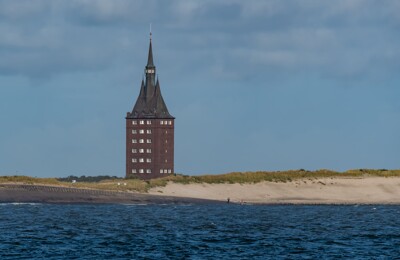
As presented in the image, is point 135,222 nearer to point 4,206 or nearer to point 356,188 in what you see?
point 4,206

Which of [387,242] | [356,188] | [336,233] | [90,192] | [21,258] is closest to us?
[21,258]

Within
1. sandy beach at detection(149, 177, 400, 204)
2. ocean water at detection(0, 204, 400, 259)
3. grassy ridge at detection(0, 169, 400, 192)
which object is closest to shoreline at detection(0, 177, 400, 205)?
→ sandy beach at detection(149, 177, 400, 204)

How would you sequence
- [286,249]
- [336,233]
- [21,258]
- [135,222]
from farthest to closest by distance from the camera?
1. [135,222]
2. [336,233]
3. [286,249]
4. [21,258]

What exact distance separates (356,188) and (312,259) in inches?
3093

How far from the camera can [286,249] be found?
6525cm

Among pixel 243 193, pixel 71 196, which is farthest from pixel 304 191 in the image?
pixel 71 196

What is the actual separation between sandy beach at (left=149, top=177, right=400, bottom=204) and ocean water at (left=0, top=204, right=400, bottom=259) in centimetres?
1251

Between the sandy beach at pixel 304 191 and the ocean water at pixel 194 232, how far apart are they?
1251 cm

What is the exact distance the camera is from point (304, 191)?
441 ft

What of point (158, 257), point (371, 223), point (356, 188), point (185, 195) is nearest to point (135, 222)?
point (371, 223)

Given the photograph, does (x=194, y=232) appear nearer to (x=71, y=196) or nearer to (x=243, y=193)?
(x=71, y=196)

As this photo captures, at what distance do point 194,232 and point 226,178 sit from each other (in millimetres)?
58359

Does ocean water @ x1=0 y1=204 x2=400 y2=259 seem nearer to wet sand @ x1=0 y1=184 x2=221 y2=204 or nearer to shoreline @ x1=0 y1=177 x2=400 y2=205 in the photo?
wet sand @ x1=0 y1=184 x2=221 y2=204

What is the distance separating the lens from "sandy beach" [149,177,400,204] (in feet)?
429
